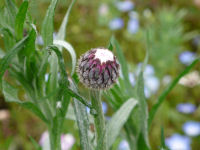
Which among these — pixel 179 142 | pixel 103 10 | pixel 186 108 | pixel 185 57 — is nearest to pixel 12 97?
pixel 179 142

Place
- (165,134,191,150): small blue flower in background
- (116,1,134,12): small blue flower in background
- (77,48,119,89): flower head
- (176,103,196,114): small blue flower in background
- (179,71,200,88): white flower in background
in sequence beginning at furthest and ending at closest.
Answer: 1. (116,1,134,12): small blue flower in background
2. (179,71,200,88): white flower in background
3. (176,103,196,114): small blue flower in background
4. (165,134,191,150): small blue flower in background
5. (77,48,119,89): flower head

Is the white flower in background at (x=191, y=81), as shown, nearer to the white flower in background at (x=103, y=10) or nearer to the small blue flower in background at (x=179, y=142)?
the small blue flower in background at (x=179, y=142)

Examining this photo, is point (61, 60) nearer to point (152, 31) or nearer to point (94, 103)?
point (94, 103)

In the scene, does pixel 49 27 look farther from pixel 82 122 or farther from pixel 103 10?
pixel 103 10

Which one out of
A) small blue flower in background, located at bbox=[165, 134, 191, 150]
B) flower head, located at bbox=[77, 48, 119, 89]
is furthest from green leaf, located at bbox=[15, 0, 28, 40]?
small blue flower in background, located at bbox=[165, 134, 191, 150]

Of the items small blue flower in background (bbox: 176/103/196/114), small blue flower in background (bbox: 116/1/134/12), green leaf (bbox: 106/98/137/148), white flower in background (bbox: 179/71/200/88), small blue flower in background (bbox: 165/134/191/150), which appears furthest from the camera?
small blue flower in background (bbox: 116/1/134/12)

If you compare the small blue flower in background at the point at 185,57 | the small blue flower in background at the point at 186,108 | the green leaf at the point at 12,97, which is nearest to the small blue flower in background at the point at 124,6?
the small blue flower in background at the point at 185,57

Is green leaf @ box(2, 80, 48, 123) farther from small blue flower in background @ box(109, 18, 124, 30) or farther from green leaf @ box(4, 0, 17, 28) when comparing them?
small blue flower in background @ box(109, 18, 124, 30)

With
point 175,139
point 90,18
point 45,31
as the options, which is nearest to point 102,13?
point 90,18
